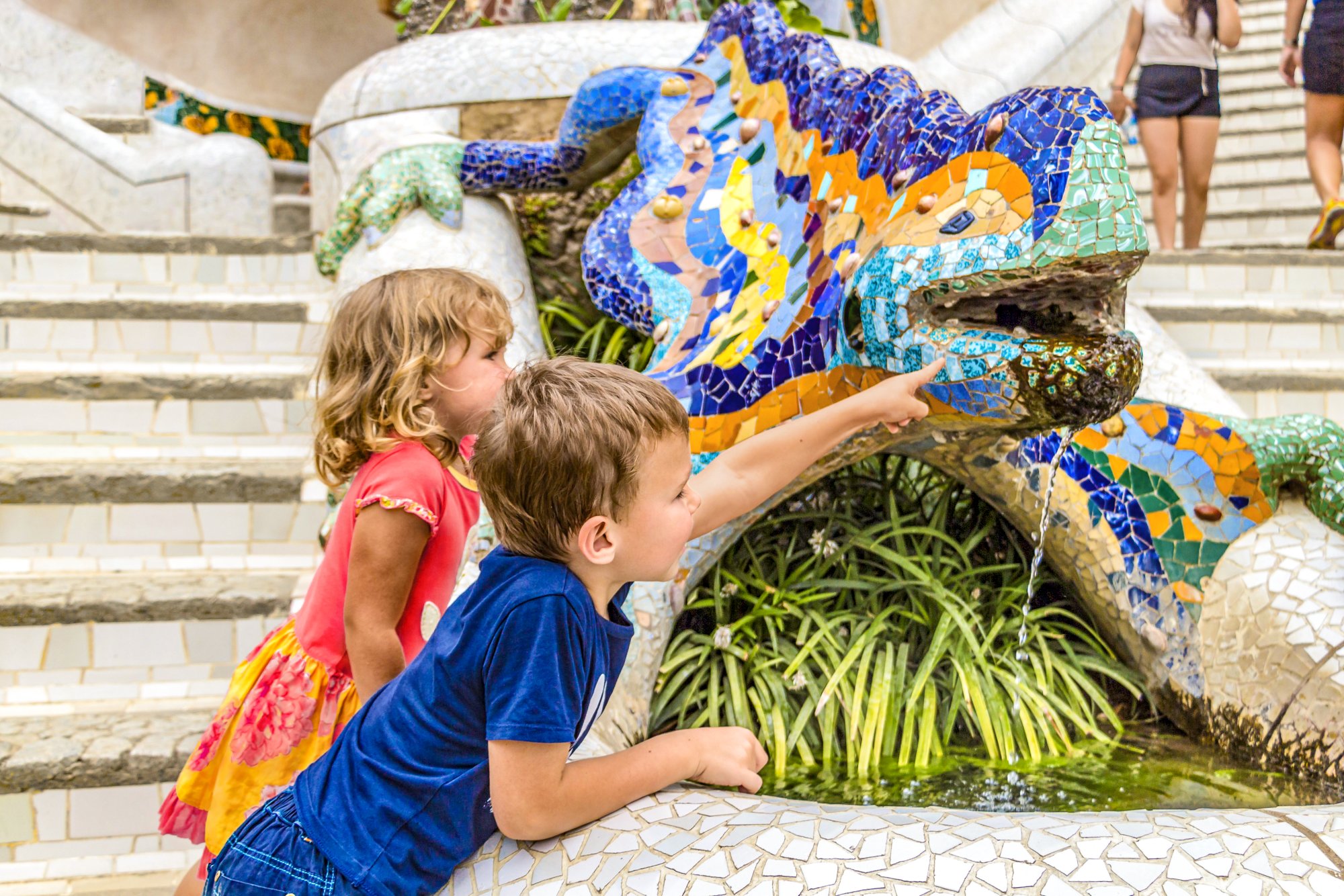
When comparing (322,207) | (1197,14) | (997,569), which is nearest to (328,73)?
(322,207)

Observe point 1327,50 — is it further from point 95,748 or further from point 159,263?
point 95,748

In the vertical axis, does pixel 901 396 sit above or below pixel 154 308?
above

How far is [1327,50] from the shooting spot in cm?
452

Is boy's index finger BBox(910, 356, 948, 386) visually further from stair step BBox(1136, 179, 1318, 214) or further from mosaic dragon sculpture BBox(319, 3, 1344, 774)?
stair step BBox(1136, 179, 1318, 214)

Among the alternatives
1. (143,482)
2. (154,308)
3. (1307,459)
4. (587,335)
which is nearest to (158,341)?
(154,308)

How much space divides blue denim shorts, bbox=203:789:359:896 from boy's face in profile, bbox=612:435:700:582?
449 mm

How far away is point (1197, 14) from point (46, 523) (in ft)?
15.2

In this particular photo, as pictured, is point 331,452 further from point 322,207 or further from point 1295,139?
point 1295,139

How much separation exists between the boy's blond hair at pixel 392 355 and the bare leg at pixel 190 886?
24.2 inches

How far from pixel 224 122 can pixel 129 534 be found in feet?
18.3

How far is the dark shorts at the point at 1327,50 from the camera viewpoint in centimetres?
448

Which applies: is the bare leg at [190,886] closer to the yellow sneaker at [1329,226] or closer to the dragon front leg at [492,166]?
the dragon front leg at [492,166]

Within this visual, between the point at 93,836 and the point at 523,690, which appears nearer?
the point at 523,690

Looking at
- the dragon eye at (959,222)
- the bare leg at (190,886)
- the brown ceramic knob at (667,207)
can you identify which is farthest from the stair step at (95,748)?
the dragon eye at (959,222)
